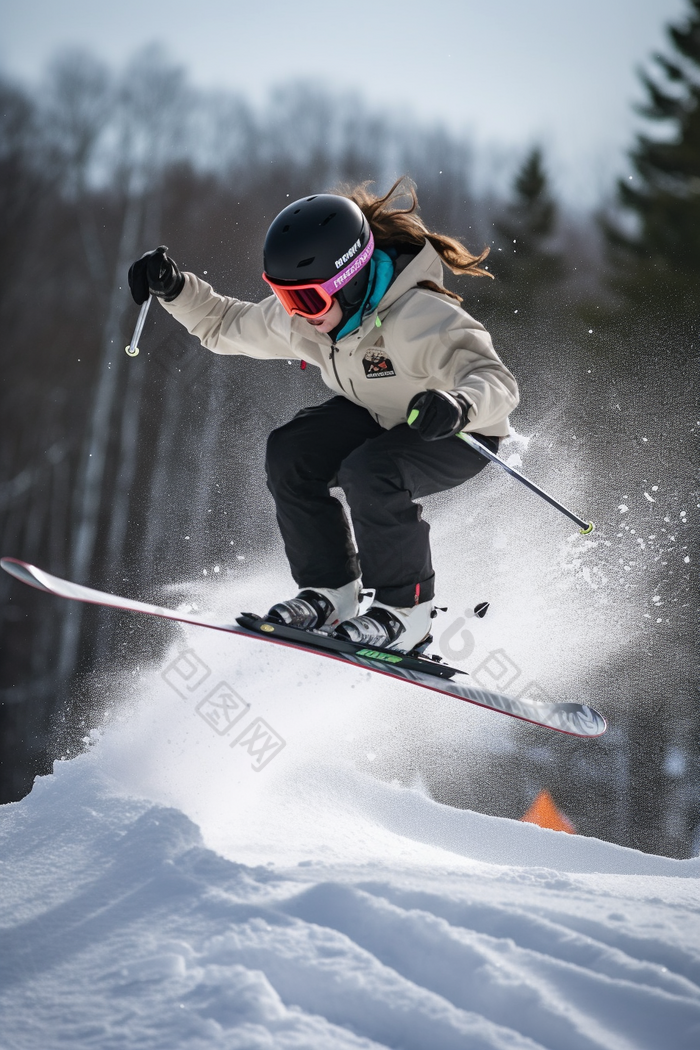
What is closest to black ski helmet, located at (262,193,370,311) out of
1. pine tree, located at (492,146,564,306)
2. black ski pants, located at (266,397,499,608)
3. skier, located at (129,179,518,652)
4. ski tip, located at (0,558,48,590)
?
skier, located at (129,179,518,652)

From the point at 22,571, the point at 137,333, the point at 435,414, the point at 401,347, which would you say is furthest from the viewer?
the point at 137,333

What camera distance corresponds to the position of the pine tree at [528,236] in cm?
962

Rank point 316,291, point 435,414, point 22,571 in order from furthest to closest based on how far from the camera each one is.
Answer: point 316,291
point 22,571
point 435,414

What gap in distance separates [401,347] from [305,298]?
38 centimetres

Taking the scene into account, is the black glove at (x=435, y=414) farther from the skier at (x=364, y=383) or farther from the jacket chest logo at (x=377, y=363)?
the jacket chest logo at (x=377, y=363)

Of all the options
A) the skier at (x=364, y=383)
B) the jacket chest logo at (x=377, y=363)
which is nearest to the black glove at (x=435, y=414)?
the skier at (x=364, y=383)

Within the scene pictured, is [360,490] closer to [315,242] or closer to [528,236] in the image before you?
[315,242]

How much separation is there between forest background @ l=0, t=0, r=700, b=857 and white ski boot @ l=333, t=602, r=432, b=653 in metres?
3.04

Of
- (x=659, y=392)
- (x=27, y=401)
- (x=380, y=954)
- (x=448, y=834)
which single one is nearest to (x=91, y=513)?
(x=27, y=401)

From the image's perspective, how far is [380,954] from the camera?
2.05m

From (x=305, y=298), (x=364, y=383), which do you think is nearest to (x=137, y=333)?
(x=305, y=298)

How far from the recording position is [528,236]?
986cm

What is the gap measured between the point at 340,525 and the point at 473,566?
11.2 ft

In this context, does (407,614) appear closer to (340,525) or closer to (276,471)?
(340,525)
